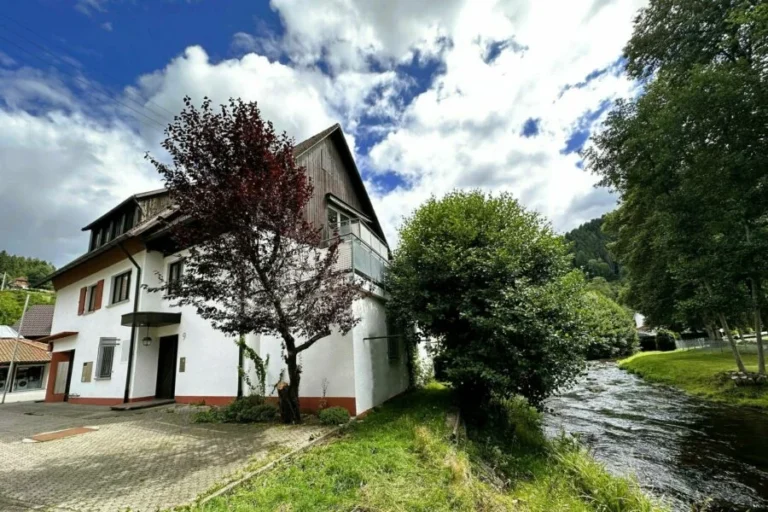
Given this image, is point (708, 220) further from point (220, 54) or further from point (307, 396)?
point (220, 54)

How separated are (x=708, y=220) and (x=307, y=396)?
14.9 metres

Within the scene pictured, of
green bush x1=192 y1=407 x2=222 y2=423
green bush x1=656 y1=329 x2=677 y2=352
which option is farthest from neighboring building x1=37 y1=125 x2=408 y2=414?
green bush x1=656 y1=329 x2=677 y2=352

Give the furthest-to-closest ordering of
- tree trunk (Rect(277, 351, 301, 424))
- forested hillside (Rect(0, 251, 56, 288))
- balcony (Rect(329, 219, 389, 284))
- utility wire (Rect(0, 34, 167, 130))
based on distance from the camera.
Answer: forested hillside (Rect(0, 251, 56, 288)) < balcony (Rect(329, 219, 389, 284)) < tree trunk (Rect(277, 351, 301, 424)) < utility wire (Rect(0, 34, 167, 130))

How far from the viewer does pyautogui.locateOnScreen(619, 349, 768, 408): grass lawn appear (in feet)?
42.1

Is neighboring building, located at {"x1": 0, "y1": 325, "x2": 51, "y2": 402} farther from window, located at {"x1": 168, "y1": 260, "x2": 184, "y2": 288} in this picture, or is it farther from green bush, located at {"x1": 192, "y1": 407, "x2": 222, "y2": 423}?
green bush, located at {"x1": 192, "y1": 407, "x2": 222, "y2": 423}

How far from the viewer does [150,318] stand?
13078 mm

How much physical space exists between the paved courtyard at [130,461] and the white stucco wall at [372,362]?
1.78m

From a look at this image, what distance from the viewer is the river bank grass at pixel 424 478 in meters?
4.36

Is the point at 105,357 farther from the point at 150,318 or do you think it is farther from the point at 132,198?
the point at 132,198

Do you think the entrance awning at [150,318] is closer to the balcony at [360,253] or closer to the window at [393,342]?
the balcony at [360,253]

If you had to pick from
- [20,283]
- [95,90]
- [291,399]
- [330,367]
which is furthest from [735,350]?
[20,283]

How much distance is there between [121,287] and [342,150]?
11096 millimetres

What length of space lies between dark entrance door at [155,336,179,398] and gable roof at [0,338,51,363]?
17.0m

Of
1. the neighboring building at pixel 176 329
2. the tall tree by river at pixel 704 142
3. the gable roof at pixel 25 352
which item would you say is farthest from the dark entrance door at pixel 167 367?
the tall tree by river at pixel 704 142
